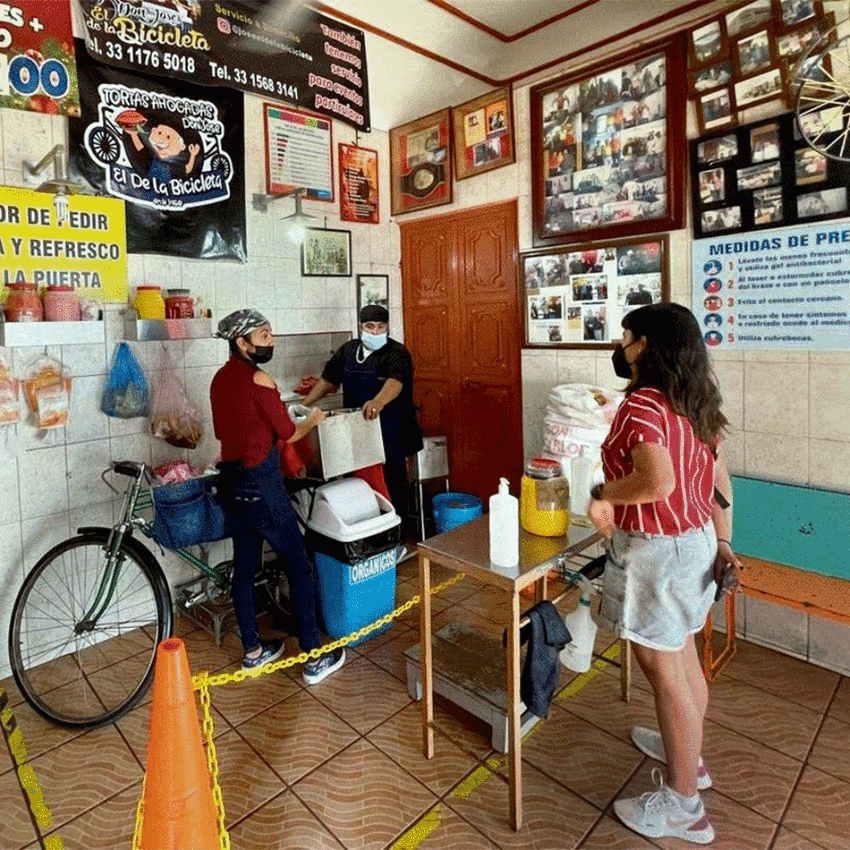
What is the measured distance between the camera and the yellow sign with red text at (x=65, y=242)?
2723 millimetres

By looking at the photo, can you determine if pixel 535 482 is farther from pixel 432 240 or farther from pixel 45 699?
pixel 432 240

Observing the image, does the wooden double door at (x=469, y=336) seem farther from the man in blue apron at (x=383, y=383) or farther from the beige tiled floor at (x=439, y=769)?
the beige tiled floor at (x=439, y=769)

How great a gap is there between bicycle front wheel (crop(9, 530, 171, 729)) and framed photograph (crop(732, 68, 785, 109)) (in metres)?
3.33

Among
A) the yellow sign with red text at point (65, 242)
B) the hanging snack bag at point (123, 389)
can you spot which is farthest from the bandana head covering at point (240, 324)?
the yellow sign with red text at point (65, 242)

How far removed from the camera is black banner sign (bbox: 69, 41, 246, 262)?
2.97 metres

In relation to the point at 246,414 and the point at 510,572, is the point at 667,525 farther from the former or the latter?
the point at 246,414

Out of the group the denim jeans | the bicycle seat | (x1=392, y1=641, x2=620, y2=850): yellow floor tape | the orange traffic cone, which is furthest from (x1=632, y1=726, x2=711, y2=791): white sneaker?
the bicycle seat

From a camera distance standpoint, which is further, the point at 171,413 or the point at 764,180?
the point at 171,413

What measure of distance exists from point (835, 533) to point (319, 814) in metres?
2.34

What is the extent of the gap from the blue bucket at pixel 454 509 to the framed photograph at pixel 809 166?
240 cm

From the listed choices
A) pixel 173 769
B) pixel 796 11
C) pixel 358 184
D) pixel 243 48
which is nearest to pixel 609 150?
pixel 796 11

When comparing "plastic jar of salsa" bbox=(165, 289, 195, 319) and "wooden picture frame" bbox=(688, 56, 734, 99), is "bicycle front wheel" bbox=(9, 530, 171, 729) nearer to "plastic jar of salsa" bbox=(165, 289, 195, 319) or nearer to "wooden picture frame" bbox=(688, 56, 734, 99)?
"plastic jar of salsa" bbox=(165, 289, 195, 319)

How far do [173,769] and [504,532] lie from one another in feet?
3.42

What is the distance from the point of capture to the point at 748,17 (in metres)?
2.72
